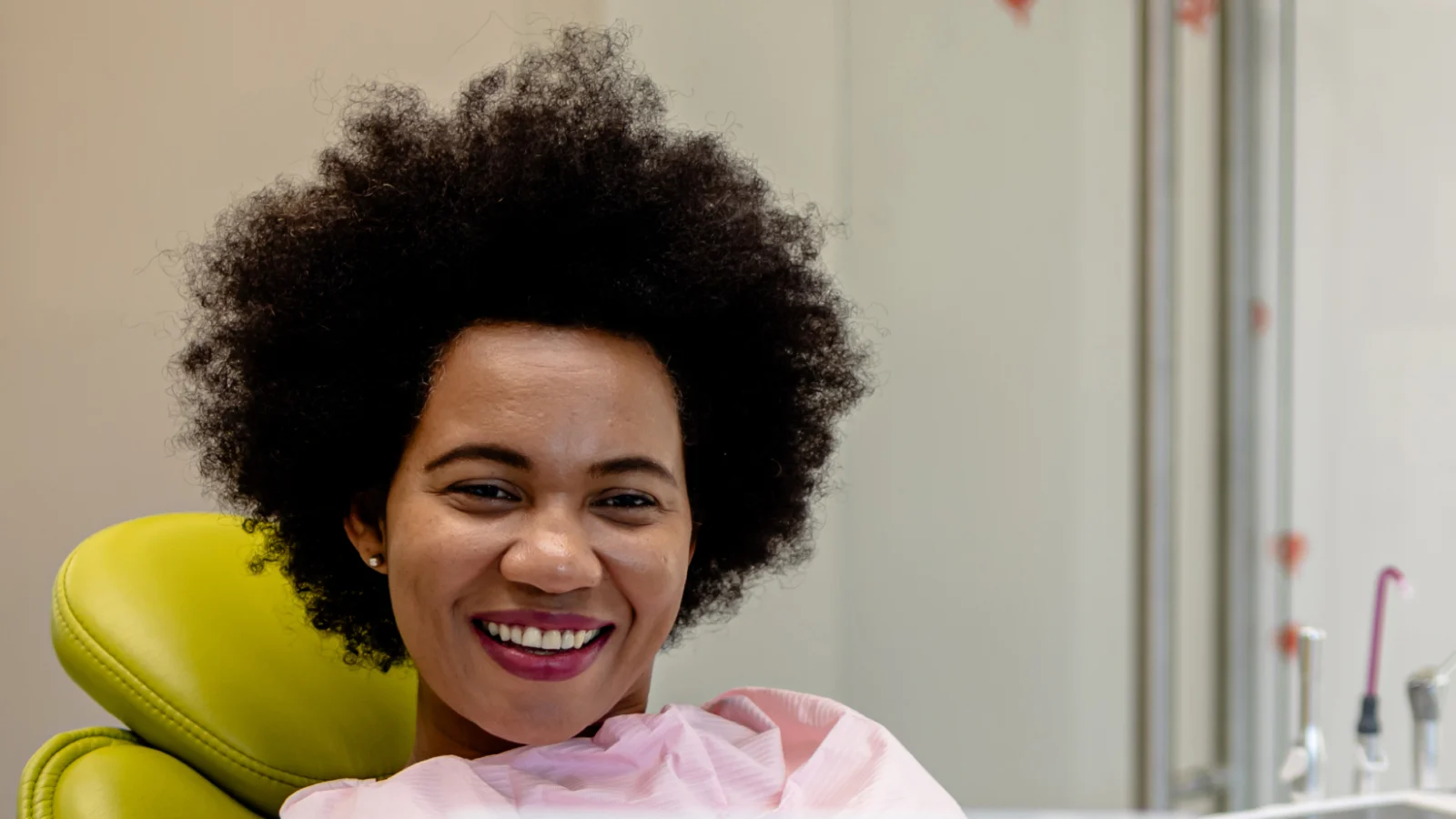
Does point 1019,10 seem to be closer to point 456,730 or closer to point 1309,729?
point 1309,729

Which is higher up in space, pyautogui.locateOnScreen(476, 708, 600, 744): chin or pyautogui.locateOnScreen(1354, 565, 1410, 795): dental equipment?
pyautogui.locateOnScreen(476, 708, 600, 744): chin

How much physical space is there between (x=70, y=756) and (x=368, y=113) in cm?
54

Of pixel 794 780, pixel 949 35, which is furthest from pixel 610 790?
pixel 949 35

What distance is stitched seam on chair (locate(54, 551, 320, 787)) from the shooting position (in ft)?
3.16

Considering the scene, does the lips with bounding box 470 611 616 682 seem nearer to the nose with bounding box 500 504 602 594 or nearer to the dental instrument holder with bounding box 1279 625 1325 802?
the nose with bounding box 500 504 602 594

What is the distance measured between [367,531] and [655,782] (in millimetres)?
285

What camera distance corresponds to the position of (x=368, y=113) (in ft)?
3.13

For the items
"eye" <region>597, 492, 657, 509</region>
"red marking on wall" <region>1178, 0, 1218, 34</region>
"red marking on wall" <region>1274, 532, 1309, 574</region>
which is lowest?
"red marking on wall" <region>1274, 532, 1309, 574</region>

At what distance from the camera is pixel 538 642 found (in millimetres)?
808

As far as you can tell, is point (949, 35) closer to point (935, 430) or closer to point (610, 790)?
point (935, 430)

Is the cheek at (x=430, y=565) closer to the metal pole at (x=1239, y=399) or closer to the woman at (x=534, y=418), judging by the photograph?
the woman at (x=534, y=418)

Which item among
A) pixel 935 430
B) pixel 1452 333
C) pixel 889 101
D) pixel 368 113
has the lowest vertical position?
pixel 935 430

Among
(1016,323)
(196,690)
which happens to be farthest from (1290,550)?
(196,690)

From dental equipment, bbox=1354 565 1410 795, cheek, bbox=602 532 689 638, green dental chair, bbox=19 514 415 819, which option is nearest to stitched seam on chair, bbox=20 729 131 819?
green dental chair, bbox=19 514 415 819
